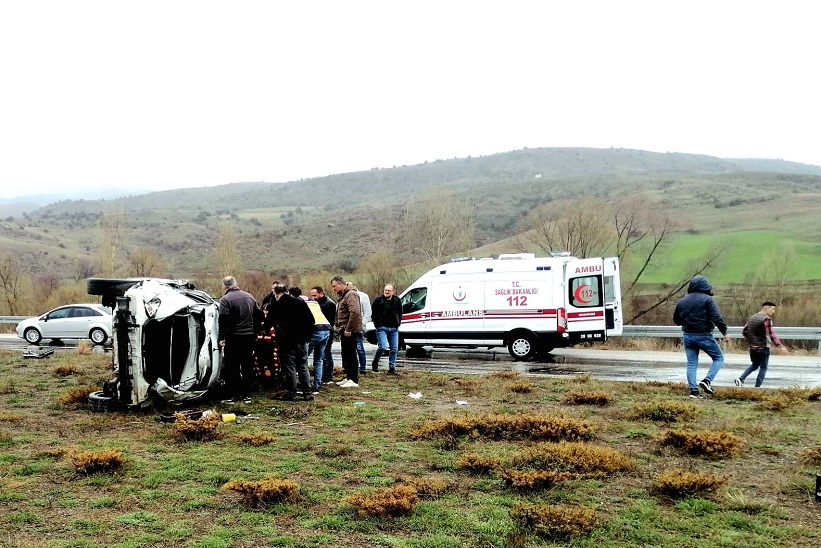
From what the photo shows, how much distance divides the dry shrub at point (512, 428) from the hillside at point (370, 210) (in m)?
42.1

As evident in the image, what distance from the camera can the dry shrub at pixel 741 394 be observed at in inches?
390

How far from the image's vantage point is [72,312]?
22391 millimetres

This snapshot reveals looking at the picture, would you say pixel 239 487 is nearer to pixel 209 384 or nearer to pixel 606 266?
pixel 209 384

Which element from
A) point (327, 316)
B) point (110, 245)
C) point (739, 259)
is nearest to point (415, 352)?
point (327, 316)

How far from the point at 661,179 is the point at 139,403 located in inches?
4779

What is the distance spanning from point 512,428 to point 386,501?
290 cm

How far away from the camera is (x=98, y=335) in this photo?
22.0 m

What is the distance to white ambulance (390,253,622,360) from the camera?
54.4ft

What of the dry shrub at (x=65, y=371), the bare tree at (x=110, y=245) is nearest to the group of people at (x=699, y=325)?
the dry shrub at (x=65, y=371)

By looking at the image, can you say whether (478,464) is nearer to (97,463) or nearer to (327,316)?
(97,463)

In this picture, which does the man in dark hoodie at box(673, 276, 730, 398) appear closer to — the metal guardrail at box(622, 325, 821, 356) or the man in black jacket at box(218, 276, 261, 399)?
the man in black jacket at box(218, 276, 261, 399)

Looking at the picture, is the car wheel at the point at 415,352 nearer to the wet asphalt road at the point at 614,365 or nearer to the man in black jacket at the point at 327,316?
the wet asphalt road at the point at 614,365

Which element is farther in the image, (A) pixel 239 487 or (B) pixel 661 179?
(B) pixel 661 179

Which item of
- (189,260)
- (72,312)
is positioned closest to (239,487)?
(72,312)
